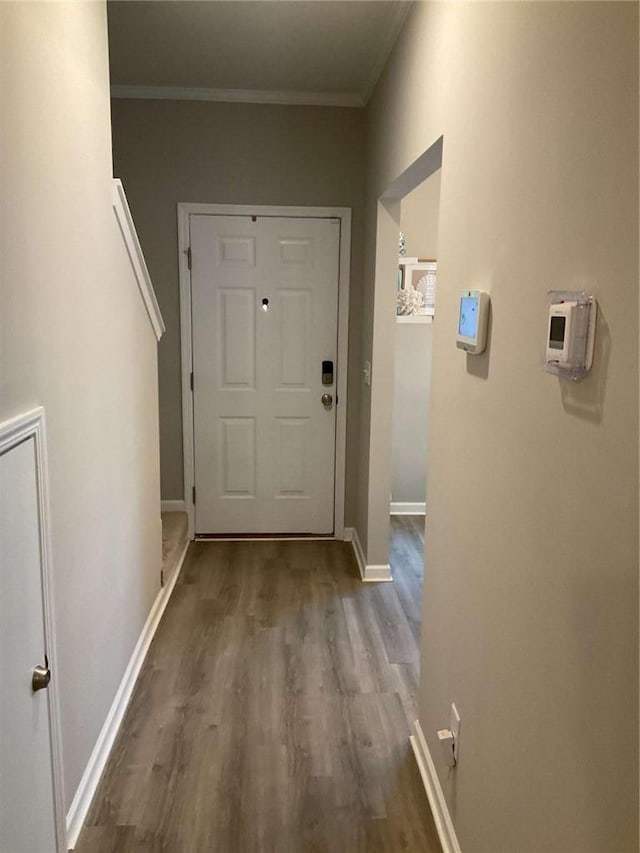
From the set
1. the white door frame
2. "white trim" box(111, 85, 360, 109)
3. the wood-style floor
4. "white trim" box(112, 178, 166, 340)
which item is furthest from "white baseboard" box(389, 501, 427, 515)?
"white trim" box(111, 85, 360, 109)

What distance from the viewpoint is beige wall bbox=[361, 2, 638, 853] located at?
34.9 inches

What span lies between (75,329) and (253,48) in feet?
6.34

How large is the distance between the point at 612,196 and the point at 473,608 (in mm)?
1009

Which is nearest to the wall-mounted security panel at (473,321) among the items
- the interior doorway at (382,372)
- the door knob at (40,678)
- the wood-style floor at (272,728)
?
the door knob at (40,678)

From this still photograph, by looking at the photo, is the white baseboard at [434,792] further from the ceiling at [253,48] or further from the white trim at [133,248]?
the ceiling at [253,48]

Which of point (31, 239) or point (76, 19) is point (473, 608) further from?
point (76, 19)

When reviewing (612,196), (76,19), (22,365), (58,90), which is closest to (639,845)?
(612,196)

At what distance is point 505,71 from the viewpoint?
4.43 feet

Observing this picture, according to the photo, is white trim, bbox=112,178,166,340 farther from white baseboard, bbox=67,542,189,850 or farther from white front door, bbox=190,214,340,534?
white baseboard, bbox=67,542,189,850

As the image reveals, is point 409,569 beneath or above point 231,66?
beneath

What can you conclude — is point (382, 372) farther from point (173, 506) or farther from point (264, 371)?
point (173, 506)

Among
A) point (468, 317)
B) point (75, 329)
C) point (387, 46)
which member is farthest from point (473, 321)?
point (387, 46)

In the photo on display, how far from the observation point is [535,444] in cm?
119

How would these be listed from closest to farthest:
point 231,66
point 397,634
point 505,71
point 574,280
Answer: point 574,280, point 505,71, point 397,634, point 231,66
